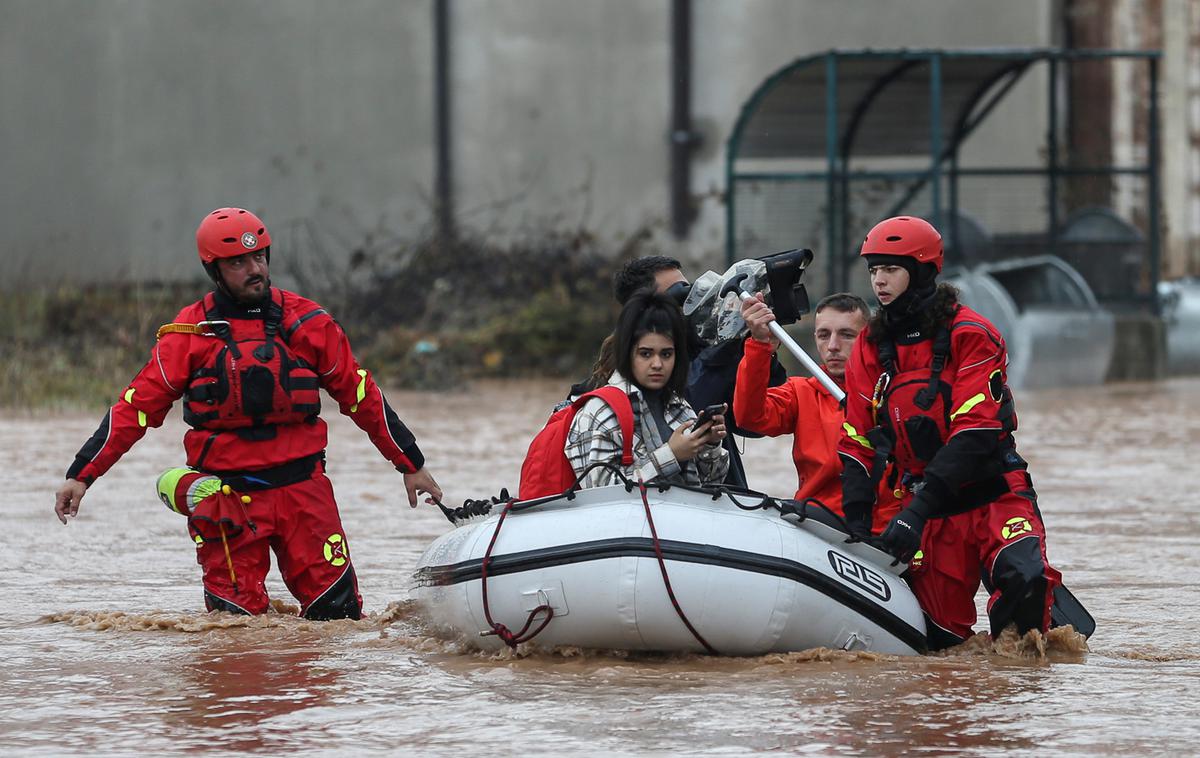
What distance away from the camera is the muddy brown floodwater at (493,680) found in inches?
198

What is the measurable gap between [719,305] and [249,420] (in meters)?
1.59

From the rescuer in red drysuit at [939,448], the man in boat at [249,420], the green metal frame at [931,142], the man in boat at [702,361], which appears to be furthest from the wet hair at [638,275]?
the green metal frame at [931,142]

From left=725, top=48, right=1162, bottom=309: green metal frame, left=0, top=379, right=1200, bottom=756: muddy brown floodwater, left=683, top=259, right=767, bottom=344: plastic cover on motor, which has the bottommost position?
left=0, top=379, right=1200, bottom=756: muddy brown floodwater

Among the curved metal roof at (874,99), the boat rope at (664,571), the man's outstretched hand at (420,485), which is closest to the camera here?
the boat rope at (664,571)

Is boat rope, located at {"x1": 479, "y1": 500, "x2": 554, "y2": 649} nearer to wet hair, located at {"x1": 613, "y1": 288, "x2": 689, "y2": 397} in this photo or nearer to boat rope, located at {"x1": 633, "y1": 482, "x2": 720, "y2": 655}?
boat rope, located at {"x1": 633, "y1": 482, "x2": 720, "y2": 655}

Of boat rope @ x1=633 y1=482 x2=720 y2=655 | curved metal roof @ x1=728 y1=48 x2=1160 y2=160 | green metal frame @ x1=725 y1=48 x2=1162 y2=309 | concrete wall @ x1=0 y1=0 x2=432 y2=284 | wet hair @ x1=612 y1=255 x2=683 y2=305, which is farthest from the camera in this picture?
concrete wall @ x1=0 y1=0 x2=432 y2=284

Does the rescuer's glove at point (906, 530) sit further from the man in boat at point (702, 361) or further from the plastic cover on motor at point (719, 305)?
the plastic cover on motor at point (719, 305)

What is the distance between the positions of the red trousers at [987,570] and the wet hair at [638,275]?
1219 mm

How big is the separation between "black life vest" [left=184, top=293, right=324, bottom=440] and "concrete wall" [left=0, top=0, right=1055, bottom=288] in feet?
46.8

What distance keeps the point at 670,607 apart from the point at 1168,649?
171cm

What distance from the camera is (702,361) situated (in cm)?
656

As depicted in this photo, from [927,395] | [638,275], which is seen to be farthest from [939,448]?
[638,275]

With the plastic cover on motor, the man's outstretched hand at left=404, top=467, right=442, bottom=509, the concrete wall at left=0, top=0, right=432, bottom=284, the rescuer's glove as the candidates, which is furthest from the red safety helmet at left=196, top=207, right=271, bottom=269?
the concrete wall at left=0, top=0, right=432, bottom=284

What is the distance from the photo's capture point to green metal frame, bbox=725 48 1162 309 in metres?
17.5
